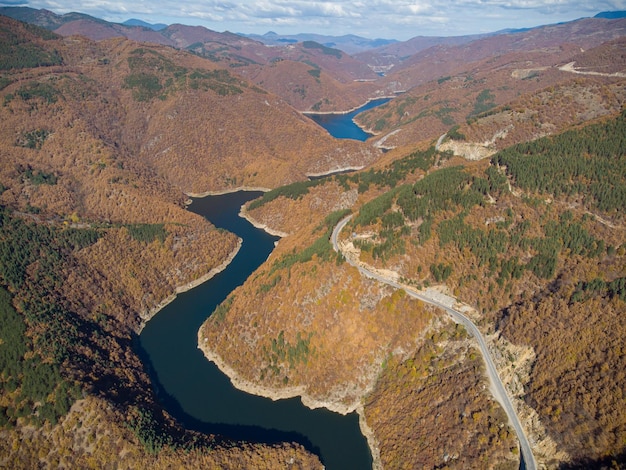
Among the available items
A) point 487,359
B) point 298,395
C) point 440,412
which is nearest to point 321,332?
point 298,395

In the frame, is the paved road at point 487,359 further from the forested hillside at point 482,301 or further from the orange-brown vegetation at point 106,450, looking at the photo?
the orange-brown vegetation at point 106,450

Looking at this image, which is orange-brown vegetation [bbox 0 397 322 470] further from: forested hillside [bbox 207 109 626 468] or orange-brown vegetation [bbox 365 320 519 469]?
forested hillside [bbox 207 109 626 468]

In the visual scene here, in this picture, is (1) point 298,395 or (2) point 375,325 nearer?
(2) point 375,325

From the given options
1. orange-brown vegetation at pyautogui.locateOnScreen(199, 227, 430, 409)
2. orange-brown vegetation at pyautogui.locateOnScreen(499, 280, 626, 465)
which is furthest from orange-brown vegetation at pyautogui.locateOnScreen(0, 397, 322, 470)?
orange-brown vegetation at pyautogui.locateOnScreen(499, 280, 626, 465)

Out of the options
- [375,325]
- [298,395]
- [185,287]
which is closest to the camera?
[375,325]

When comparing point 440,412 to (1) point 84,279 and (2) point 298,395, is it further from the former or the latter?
(1) point 84,279

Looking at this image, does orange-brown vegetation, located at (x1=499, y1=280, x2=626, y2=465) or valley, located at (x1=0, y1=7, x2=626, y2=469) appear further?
valley, located at (x1=0, y1=7, x2=626, y2=469)

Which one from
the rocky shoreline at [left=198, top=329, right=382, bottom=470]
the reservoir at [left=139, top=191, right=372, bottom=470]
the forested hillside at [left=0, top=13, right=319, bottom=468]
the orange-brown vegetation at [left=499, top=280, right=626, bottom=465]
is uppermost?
the orange-brown vegetation at [left=499, top=280, right=626, bottom=465]
